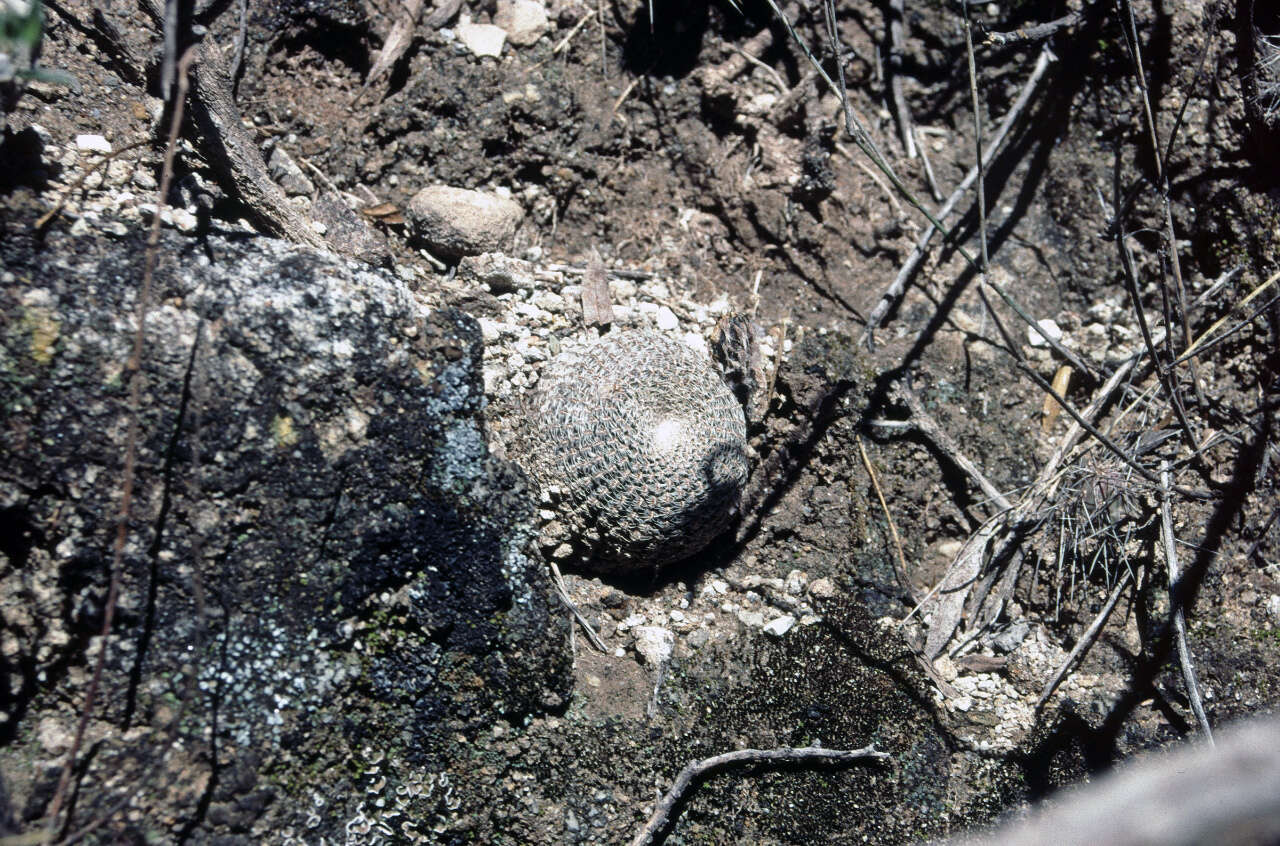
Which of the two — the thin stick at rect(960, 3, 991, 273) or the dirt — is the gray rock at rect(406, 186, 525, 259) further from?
the thin stick at rect(960, 3, 991, 273)

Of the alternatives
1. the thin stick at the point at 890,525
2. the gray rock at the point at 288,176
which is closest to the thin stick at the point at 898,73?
the thin stick at the point at 890,525

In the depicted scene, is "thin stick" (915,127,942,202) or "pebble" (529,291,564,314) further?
"thin stick" (915,127,942,202)

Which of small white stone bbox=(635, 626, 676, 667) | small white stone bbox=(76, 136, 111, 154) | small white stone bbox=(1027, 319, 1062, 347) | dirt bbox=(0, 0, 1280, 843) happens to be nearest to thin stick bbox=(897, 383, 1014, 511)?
dirt bbox=(0, 0, 1280, 843)

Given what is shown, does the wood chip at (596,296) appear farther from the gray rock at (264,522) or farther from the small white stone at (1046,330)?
the small white stone at (1046,330)

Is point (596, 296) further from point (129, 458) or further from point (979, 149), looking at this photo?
point (129, 458)

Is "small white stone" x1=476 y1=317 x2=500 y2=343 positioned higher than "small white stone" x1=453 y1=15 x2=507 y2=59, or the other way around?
"small white stone" x1=453 y1=15 x2=507 y2=59

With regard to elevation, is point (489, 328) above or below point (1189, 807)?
below

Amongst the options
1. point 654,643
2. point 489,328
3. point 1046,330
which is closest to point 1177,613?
point 1046,330
